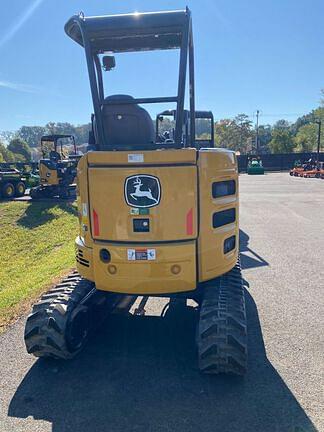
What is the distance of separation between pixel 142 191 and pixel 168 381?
1734mm

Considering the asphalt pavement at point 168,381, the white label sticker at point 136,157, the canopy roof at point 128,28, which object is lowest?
the asphalt pavement at point 168,381

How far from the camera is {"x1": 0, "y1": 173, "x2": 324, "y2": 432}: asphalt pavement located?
2.81m

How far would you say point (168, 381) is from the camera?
3.28 m

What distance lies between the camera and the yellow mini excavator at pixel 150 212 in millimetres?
3145

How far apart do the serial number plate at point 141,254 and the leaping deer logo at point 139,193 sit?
455 millimetres

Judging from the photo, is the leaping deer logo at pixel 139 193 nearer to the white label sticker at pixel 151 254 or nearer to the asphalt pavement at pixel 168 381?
the white label sticker at pixel 151 254

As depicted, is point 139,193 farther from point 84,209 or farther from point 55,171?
point 55,171

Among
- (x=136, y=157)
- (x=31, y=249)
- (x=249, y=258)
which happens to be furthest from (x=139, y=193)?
(x=31, y=249)

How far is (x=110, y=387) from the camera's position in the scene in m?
3.22

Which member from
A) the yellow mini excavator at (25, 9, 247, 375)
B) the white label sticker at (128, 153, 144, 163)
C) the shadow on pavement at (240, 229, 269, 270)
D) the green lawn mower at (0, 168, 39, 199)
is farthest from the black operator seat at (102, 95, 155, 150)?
the green lawn mower at (0, 168, 39, 199)

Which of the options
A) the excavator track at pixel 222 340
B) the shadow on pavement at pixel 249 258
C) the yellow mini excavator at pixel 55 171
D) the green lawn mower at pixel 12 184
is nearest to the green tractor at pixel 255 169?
the yellow mini excavator at pixel 55 171

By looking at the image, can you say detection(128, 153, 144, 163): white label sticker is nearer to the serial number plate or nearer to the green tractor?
the serial number plate

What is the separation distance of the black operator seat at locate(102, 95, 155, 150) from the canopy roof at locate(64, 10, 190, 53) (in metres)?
0.58

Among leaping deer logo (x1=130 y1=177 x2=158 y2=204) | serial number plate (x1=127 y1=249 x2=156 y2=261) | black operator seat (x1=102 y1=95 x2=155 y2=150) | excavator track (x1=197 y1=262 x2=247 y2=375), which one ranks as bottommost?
excavator track (x1=197 y1=262 x2=247 y2=375)
